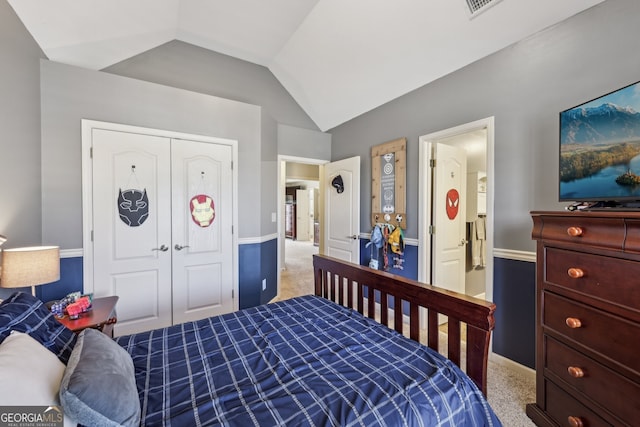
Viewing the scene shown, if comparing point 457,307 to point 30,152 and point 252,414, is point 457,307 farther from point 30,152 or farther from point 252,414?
point 30,152

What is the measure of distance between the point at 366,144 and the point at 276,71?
1.61 metres

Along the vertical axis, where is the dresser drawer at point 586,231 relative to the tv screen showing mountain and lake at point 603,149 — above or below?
below

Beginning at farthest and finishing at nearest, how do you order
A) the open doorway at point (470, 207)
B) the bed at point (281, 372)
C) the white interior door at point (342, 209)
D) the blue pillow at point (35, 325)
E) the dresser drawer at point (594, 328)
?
1. the white interior door at point (342, 209)
2. the open doorway at point (470, 207)
3. the dresser drawer at point (594, 328)
4. the blue pillow at point (35, 325)
5. the bed at point (281, 372)

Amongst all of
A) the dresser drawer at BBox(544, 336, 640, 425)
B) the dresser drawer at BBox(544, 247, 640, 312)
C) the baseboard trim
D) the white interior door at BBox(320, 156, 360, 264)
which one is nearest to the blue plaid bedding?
the dresser drawer at BBox(544, 336, 640, 425)

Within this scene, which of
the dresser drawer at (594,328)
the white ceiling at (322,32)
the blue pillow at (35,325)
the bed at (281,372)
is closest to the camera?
the bed at (281,372)

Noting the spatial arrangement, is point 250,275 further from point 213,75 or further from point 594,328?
point 594,328

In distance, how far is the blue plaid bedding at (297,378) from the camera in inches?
35.1

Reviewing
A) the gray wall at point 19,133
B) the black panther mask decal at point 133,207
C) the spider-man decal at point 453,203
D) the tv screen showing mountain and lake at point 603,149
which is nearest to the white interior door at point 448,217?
the spider-man decal at point 453,203

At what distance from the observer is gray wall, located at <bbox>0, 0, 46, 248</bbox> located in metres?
1.76

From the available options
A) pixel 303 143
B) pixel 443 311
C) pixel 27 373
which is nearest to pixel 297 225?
pixel 303 143

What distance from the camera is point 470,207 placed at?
3.55m

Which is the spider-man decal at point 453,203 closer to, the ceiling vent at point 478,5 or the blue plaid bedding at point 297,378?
the ceiling vent at point 478,5

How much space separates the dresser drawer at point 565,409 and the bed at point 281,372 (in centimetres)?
61

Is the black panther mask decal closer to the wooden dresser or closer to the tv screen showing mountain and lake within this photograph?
the wooden dresser
